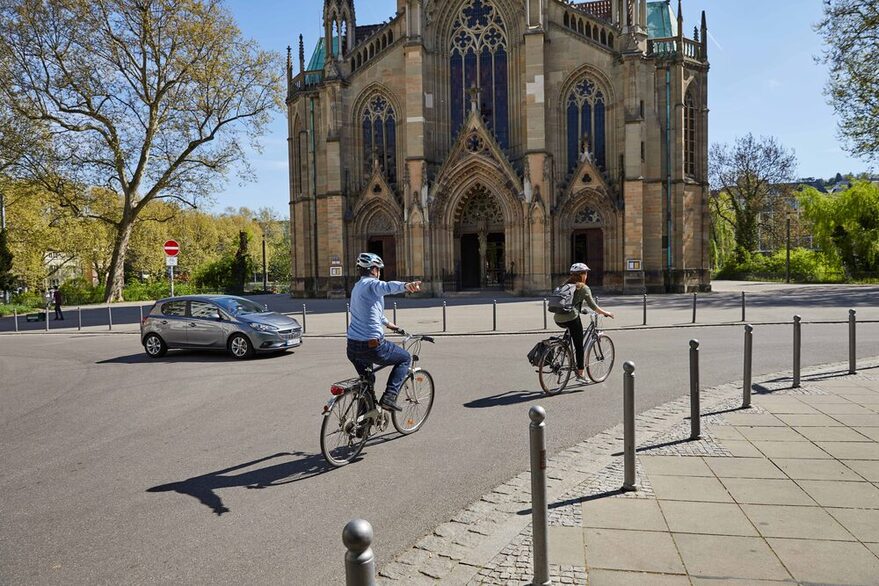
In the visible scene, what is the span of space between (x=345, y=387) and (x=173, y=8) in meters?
33.8

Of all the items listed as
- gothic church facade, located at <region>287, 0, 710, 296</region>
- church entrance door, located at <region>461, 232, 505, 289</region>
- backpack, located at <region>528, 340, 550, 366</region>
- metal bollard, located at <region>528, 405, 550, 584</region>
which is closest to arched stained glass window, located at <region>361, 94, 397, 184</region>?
gothic church facade, located at <region>287, 0, 710, 296</region>

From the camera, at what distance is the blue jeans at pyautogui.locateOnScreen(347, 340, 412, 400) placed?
19.0ft

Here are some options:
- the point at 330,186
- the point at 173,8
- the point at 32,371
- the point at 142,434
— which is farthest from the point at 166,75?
the point at 142,434

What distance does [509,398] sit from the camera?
812 cm

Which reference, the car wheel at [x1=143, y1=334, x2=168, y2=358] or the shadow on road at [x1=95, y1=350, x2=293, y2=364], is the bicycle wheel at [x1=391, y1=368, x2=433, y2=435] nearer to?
the shadow on road at [x1=95, y1=350, x2=293, y2=364]

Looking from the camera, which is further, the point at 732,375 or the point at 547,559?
the point at 732,375

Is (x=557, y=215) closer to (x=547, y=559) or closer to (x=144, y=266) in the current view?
(x=547, y=559)

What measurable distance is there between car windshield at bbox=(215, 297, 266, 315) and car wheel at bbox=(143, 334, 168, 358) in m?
1.54

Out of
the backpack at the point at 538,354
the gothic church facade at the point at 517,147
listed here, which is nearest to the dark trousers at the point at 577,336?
the backpack at the point at 538,354

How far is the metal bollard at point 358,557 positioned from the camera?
6.72 ft

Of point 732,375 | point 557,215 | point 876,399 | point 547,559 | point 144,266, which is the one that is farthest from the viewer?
point 144,266

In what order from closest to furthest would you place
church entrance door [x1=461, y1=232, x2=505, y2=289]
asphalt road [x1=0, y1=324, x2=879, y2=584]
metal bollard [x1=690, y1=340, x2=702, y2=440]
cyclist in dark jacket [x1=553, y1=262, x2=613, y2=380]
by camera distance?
asphalt road [x1=0, y1=324, x2=879, y2=584], metal bollard [x1=690, y1=340, x2=702, y2=440], cyclist in dark jacket [x1=553, y1=262, x2=613, y2=380], church entrance door [x1=461, y1=232, x2=505, y2=289]

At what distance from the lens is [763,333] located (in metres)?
14.6

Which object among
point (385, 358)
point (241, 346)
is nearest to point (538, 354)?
point (385, 358)
